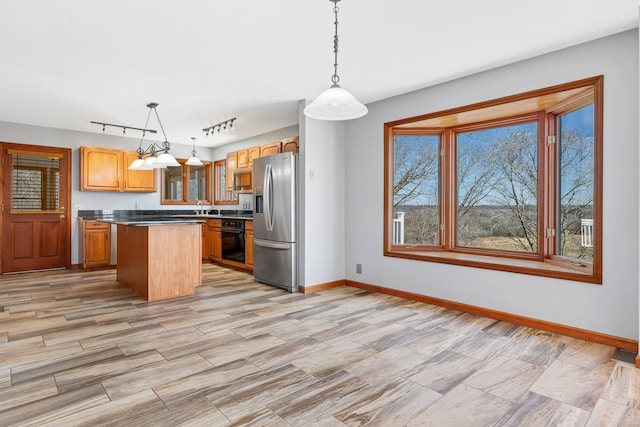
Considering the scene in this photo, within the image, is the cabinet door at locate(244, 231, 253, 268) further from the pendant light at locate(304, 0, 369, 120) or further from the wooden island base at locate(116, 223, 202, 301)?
the pendant light at locate(304, 0, 369, 120)

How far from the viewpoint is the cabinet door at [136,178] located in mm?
6629

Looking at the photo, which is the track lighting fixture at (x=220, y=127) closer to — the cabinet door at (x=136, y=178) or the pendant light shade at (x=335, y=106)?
the cabinet door at (x=136, y=178)

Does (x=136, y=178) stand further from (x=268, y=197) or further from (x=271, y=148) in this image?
(x=268, y=197)

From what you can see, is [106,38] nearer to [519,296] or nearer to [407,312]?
[407,312]

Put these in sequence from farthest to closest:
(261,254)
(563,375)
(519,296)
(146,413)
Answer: (261,254)
(519,296)
(563,375)
(146,413)

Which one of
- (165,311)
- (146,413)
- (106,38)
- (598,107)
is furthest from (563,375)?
(106,38)

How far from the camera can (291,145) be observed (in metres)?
5.40

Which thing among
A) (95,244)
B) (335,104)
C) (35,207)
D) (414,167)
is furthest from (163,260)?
(35,207)

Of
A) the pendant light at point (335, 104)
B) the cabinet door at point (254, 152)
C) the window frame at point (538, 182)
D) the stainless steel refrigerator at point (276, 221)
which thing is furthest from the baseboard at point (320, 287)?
the pendant light at point (335, 104)

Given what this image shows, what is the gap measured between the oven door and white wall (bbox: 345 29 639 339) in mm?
2429

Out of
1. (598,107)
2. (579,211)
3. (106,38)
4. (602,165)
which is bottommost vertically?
(579,211)

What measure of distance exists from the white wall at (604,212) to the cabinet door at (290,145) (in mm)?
1185

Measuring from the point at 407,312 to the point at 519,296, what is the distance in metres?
1.05

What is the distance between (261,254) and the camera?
5.17 meters
